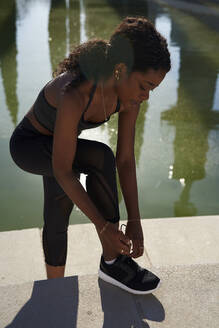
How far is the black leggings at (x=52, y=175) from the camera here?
206 centimetres

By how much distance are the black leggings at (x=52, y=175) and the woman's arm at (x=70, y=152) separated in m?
0.14

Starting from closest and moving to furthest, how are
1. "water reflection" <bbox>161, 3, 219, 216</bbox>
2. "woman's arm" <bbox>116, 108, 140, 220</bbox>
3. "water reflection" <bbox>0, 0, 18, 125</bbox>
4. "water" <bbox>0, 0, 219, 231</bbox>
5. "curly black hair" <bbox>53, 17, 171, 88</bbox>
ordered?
"curly black hair" <bbox>53, 17, 171, 88</bbox> < "woman's arm" <bbox>116, 108, 140, 220</bbox> < "water" <bbox>0, 0, 219, 231</bbox> < "water reflection" <bbox>161, 3, 219, 216</bbox> < "water reflection" <bbox>0, 0, 18, 125</bbox>

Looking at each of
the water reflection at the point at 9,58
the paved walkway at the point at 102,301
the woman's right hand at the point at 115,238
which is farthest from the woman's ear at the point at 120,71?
the water reflection at the point at 9,58

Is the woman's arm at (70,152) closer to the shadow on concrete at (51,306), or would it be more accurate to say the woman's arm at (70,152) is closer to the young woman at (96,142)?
the young woman at (96,142)

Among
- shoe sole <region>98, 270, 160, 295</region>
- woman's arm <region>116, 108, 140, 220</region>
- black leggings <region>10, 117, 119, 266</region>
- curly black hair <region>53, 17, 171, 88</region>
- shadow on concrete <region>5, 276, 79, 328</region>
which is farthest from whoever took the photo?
woman's arm <region>116, 108, 140, 220</region>

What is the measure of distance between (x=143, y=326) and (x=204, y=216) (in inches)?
58.8

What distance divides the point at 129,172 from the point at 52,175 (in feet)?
1.42

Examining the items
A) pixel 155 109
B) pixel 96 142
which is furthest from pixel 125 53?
pixel 155 109

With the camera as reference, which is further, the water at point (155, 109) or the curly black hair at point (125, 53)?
the water at point (155, 109)

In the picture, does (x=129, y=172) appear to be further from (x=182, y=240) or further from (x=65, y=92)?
(x=182, y=240)

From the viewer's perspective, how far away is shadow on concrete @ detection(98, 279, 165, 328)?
1996 millimetres

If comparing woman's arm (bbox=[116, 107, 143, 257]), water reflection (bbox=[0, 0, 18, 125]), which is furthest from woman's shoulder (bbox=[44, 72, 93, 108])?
water reflection (bbox=[0, 0, 18, 125])

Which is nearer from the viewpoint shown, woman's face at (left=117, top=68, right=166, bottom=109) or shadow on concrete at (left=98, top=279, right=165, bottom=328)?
woman's face at (left=117, top=68, right=166, bottom=109)

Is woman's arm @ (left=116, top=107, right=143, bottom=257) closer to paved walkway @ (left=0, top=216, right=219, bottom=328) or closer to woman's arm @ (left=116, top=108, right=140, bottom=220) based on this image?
woman's arm @ (left=116, top=108, right=140, bottom=220)
